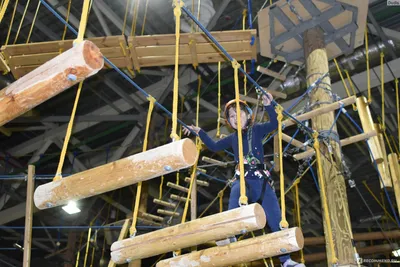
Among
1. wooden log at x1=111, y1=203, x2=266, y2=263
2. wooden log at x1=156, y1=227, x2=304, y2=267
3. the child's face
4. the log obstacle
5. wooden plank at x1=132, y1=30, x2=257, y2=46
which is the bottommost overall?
wooden log at x1=156, y1=227, x2=304, y2=267

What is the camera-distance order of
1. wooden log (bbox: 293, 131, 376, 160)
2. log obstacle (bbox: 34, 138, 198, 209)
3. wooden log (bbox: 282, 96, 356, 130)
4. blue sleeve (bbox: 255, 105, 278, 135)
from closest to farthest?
log obstacle (bbox: 34, 138, 198, 209), blue sleeve (bbox: 255, 105, 278, 135), wooden log (bbox: 282, 96, 356, 130), wooden log (bbox: 293, 131, 376, 160)

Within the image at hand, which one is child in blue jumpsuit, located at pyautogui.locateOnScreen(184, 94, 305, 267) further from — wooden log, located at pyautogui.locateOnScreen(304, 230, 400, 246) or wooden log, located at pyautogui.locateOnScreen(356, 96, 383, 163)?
wooden log, located at pyautogui.locateOnScreen(304, 230, 400, 246)

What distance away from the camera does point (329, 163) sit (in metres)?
4.95

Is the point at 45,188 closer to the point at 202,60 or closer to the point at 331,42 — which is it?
the point at 202,60

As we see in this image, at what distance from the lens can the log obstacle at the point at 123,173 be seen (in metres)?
2.67

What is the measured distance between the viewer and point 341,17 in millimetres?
5922

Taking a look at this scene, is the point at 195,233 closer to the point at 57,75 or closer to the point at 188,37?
the point at 57,75

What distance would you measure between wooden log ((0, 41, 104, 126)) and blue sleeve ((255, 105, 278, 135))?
222cm

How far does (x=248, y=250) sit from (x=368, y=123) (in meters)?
3.04

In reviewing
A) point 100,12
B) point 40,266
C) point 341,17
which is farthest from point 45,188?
point 40,266

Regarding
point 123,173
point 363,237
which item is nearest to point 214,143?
point 123,173

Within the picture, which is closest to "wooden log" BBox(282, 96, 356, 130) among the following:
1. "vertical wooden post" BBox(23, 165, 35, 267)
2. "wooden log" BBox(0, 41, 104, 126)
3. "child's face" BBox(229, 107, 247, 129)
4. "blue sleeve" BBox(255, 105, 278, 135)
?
"blue sleeve" BBox(255, 105, 278, 135)

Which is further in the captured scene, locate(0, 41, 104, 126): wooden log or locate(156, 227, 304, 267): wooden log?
locate(156, 227, 304, 267): wooden log

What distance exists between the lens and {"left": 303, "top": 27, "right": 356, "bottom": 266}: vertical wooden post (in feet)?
14.7
